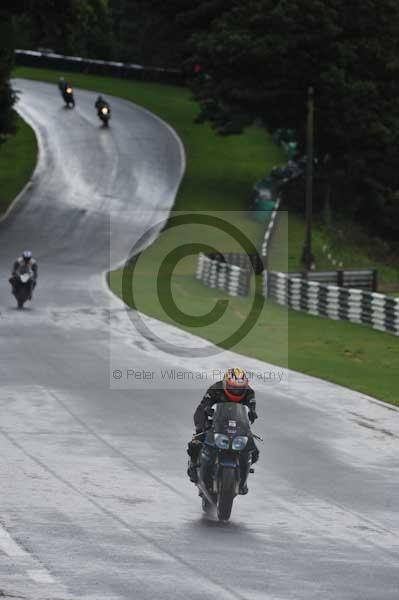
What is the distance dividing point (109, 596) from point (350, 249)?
177ft

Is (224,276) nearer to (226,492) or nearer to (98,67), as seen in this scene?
(226,492)

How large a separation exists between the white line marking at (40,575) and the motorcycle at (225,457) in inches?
117

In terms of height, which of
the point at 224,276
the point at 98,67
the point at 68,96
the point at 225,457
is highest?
the point at 225,457

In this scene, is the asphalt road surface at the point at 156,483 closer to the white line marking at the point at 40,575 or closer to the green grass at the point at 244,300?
the white line marking at the point at 40,575

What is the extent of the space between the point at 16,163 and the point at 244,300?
36363 millimetres

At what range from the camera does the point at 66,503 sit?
14000mm

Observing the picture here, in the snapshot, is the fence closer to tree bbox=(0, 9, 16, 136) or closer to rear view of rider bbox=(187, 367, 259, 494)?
tree bbox=(0, 9, 16, 136)

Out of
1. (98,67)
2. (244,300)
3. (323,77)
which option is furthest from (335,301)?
(98,67)

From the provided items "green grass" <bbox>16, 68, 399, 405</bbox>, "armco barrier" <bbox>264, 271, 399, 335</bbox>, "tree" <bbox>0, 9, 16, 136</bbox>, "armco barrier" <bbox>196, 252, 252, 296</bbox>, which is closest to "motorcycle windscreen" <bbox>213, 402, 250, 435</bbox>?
"green grass" <bbox>16, 68, 399, 405</bbox>

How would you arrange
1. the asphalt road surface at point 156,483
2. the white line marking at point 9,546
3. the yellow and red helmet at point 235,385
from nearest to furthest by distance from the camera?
1. the asphalt road surface at point 156,483
2. the white line marking at point 9,546
3. the yellow and red helmet at point 235,385

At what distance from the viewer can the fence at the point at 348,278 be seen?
143 ft

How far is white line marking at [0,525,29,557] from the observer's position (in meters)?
11.5

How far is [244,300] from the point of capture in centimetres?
4134

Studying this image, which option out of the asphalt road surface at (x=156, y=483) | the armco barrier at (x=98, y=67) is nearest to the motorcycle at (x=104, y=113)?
the armco barrier at (x=98, y=67)
